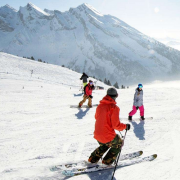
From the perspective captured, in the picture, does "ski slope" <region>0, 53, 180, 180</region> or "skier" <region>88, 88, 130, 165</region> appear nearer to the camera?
"skier" <region>88, 88, 130, 165</region>

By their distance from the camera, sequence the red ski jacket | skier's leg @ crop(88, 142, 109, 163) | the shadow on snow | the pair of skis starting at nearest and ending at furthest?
the red ski jacket
the pair of skis
skier's leg @ crop(88, 142, 109, 163)
the shadow on snow

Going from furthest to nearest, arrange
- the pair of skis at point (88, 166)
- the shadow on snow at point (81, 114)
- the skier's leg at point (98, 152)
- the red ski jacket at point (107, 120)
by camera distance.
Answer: the shadow on snow at point (81, 114), the skier's leg at point (98, 152), the pair of skis at point (88, 166), the red ski jacket at point (107, 120)

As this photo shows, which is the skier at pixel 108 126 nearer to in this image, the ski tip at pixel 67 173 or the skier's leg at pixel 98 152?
the skier's leg at pixel 98 152

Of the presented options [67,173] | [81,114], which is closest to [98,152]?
[67,173]

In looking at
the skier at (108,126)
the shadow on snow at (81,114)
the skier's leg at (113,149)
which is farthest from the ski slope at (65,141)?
the skier at (108,126)

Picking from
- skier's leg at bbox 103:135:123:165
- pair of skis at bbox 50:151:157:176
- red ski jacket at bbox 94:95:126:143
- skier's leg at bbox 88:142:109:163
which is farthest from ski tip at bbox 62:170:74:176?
red ski jacket at bbox 94:95:126:143

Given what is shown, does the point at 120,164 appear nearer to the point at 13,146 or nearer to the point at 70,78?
the point at 13,146

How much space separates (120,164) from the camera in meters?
4.59

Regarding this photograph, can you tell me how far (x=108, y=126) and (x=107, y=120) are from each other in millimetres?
149

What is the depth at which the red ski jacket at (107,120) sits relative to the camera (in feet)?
13.3

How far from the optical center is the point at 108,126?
4195 millimetres

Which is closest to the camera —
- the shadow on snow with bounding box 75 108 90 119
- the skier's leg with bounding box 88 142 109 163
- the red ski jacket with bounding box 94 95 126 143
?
the red ski jacket with bounding box 94 95 126 143

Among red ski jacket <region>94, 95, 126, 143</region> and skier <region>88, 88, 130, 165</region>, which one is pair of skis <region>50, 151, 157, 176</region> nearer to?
skier <region>88, 88, 130, 165</region>

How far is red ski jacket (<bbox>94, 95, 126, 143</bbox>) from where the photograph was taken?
4.07 metres
